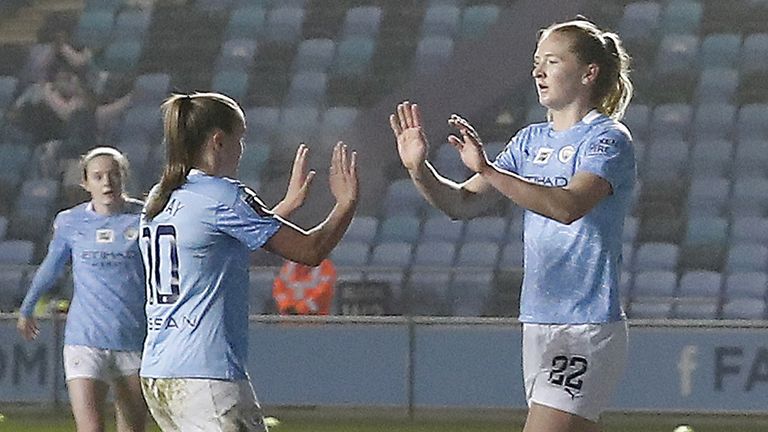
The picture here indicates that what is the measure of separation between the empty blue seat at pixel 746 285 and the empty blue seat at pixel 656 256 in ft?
2.00

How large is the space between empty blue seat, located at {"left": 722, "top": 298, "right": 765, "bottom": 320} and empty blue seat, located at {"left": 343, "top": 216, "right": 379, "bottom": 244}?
3.73 metres

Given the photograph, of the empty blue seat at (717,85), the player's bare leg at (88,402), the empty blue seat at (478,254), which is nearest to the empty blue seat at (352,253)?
the empty blue seat at (478,254)

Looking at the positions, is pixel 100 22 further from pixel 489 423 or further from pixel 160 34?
pixel 489 423

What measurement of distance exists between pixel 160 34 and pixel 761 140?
683 centimetres

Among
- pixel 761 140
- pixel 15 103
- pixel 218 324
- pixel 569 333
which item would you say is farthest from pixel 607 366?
pixel 15 103

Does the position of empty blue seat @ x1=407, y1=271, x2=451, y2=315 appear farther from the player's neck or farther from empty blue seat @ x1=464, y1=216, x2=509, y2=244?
the player's neck

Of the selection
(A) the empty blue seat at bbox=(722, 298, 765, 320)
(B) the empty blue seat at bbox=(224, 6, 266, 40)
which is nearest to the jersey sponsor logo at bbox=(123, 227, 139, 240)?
(A) the empty blue seat at bbox=(722, 298, 765, 320)

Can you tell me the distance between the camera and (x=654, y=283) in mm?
18547

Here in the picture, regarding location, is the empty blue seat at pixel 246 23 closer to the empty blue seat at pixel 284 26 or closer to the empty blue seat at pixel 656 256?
the empty blue seat at pixel 284 26

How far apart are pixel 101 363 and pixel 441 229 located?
10.6 m

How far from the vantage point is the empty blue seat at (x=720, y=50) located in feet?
67.1

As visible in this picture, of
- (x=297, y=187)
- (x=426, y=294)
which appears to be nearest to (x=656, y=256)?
(x=426, y=294)

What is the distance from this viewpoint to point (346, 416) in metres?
15.0

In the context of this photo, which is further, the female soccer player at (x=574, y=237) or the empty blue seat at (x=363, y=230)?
the empty blue seat at (x=363, y=230)
